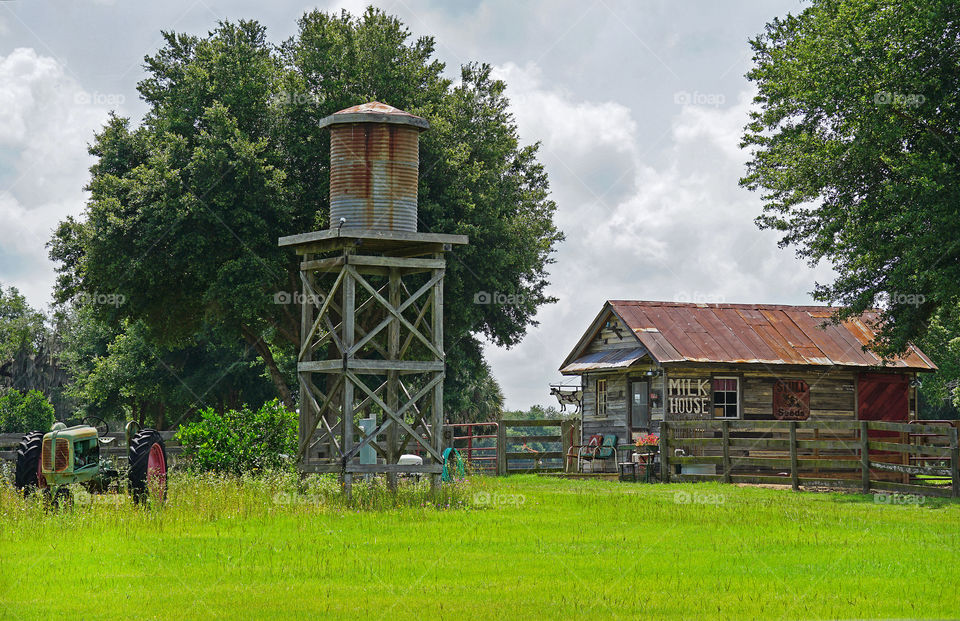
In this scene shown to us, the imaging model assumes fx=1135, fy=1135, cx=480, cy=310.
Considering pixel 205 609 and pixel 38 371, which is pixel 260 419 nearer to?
pixel 205 609

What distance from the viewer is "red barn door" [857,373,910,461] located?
115 feet

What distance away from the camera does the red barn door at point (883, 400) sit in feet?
115

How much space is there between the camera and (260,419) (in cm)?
2338

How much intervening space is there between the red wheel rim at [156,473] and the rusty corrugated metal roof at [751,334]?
55.1ft

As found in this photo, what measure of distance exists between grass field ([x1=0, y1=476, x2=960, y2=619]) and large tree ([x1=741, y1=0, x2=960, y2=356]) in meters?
7.31

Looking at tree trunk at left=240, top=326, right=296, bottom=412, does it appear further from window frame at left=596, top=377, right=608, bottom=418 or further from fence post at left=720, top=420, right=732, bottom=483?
fence post at left=720, top=420, right=732, bottom=483

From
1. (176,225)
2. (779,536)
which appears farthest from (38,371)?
(779,536)

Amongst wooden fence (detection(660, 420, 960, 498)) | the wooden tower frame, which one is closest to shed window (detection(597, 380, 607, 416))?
wooden fence (detection(660, 420, 960, 498))

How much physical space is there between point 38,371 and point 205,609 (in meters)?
83.0
